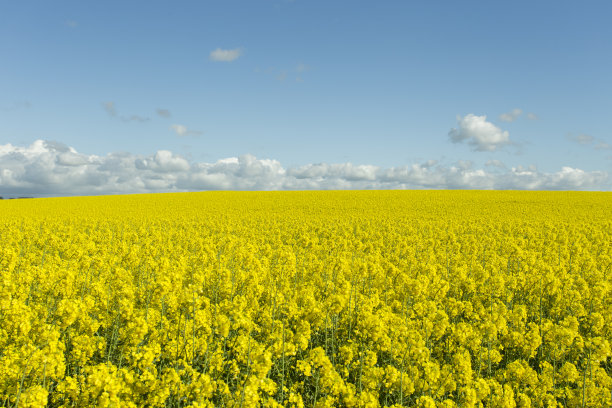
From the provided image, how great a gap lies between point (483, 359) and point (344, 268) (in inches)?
168

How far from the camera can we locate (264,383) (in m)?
4.62

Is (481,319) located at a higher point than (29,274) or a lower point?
lower

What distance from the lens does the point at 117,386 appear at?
4.08 m

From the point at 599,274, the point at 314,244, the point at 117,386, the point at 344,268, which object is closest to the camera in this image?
the point at 117,386

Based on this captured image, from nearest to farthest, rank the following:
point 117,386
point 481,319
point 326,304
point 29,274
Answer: point 117,386, point 326,304, point 481,319, point 29,274

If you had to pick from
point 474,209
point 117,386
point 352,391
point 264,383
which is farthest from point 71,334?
point 474,209

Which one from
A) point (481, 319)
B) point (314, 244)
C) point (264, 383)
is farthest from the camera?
point (314, 244)

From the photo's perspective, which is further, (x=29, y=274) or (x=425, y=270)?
(x=425, y=270)

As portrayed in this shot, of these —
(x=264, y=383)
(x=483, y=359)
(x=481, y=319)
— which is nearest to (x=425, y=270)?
(x=481, y=319)

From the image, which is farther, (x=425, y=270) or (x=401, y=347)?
(x=425, y=270)

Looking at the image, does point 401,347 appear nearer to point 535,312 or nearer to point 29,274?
point 535,312

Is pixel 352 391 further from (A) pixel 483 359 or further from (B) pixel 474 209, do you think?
(B) pixel 474 209

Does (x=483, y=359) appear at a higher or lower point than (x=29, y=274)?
lower

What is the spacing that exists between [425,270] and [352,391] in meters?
6.34
